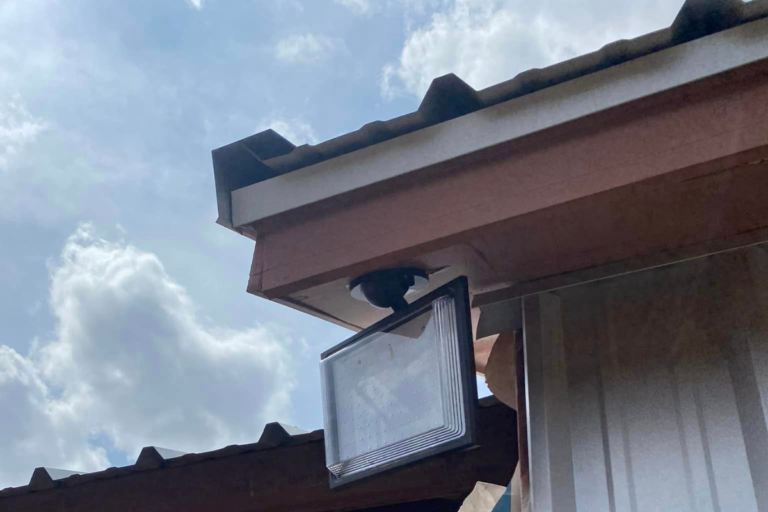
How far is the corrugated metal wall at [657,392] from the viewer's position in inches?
59.6

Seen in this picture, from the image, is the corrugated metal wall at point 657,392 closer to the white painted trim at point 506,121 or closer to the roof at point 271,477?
the white painted trim at point 506,121

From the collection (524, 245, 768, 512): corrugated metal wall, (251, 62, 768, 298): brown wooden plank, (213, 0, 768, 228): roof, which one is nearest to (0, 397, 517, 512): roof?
(524, 245, 768, 512): corrugated metal wall

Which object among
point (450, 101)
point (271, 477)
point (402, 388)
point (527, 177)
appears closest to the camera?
point (527, 177)

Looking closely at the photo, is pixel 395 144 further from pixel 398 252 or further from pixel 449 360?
pixel 449 360

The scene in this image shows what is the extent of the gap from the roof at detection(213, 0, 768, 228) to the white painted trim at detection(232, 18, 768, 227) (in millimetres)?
14


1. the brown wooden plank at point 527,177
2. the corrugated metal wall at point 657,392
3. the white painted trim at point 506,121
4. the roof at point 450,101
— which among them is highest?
the roof at point 450,101

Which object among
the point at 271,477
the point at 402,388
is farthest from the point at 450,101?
the point at 271,477

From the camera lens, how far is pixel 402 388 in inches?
67.9

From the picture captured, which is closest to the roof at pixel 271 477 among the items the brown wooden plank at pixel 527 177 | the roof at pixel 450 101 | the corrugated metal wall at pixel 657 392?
the corrugated metal wall at pixel 657 392

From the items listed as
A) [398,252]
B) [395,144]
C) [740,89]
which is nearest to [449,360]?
[398,252]

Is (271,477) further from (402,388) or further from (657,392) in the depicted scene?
(657,392)

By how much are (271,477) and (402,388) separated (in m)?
1.54

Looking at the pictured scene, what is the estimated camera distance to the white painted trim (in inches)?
54.4

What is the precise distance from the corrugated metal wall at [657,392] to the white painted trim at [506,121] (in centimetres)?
52
